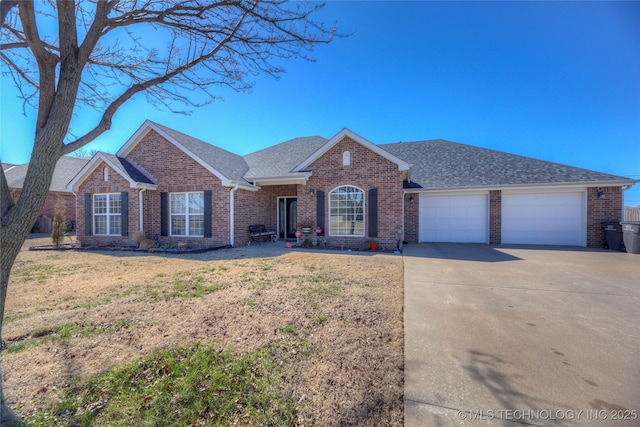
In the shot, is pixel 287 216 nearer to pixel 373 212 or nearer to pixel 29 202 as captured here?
pixel 373 212

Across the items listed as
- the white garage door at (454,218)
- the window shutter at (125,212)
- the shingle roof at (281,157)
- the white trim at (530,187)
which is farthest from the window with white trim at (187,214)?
the white garage door at (454,218)

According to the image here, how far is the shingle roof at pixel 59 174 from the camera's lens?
19.0 m

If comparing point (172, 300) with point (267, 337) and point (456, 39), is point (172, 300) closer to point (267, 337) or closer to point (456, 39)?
point (267, 337)

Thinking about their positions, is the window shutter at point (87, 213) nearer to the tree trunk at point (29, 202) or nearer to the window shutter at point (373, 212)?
the tree trunk at point (29, 202)

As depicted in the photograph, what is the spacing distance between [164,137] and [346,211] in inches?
368

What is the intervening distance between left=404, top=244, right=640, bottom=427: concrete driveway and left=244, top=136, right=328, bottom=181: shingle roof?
357 inches

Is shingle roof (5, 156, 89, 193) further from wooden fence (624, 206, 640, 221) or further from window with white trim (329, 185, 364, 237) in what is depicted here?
wooden fence (624, 206, 640, 221)

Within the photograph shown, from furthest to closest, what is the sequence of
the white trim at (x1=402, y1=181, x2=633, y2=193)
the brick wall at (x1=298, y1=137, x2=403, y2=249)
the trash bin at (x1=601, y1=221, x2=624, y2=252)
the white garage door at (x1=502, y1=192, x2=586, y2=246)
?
the white garage door at (x1=502, y1=192, x2=586, y2=246), the white trim at (x1=402, y1=181, x2=633, y2=193), the brick wall at (x1=298, y1=137, x2=403, y2=249), the trash bin at (x1=601, y1=221, x2=624, y2=252)

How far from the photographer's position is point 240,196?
38.7 ft

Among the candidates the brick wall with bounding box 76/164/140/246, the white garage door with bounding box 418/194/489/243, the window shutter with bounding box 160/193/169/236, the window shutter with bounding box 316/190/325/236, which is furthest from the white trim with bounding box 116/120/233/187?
the white garage door with bounding box 418/194/489/243

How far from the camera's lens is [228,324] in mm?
3672

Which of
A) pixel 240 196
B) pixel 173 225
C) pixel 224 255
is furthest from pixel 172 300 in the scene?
pixel 173 225

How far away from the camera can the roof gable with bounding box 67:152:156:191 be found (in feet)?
37.8

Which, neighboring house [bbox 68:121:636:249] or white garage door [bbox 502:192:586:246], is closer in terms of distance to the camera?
neighboring house [bbox 68:121:636:249]
